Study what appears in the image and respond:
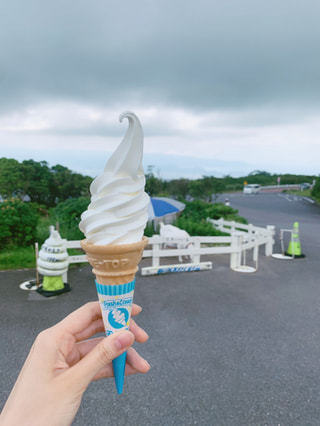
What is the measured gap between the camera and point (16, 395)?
58.3 inches

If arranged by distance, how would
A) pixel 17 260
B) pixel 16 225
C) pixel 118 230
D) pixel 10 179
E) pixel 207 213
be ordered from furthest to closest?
pixel 10 179 → pixel 207 213 → pixel 16 225 → pixel 17 260 → pixel 118 230

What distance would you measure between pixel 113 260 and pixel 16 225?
9.38 metres

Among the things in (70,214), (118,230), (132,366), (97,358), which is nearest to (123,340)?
(97,358)

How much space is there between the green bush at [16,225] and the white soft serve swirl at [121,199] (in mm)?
8715

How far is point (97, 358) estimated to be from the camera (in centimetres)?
163

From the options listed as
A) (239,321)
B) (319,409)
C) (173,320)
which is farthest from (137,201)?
(239,321)

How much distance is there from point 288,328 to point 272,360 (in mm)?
1141

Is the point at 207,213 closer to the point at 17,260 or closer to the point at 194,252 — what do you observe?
the point at 194,252

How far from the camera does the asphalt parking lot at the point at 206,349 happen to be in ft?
10.5

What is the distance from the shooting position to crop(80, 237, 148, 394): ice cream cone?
6.21 ft

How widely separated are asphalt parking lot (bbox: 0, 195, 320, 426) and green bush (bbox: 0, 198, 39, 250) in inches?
98.8

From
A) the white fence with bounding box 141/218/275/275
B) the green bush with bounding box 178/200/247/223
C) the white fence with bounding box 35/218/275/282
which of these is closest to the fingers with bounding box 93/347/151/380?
the white fence with bounding box 35/218/275/282

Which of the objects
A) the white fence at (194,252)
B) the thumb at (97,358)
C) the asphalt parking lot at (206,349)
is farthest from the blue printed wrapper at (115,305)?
the white fence at (194,252)

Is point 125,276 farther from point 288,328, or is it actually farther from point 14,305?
point 14,305
